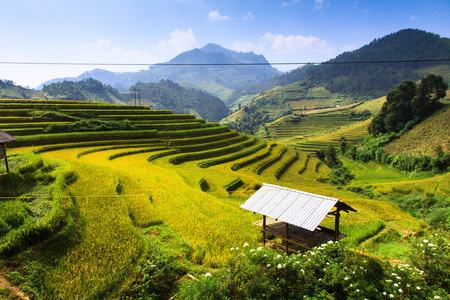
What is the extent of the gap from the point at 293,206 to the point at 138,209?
20.9 ft

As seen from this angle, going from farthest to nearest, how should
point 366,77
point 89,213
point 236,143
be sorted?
1. point 366,77
2. point 236,143
3. point 89,213

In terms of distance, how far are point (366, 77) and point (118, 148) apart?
18135 cm

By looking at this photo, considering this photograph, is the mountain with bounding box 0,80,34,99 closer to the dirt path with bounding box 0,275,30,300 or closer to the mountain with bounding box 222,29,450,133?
the mountain with bounding box 222,29,450,133

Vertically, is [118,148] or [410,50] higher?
[410,50]

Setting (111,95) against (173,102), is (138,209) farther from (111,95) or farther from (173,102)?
(173,102)

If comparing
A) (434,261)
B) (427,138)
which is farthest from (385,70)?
(434,261)

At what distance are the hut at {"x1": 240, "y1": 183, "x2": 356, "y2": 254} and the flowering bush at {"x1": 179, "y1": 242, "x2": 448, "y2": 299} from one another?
1.79 metres

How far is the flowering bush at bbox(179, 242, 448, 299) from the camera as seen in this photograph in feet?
17.2

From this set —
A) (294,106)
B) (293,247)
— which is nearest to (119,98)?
(294,106)

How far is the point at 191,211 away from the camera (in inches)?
438

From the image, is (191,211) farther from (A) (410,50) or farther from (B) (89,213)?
(A) (410,50)

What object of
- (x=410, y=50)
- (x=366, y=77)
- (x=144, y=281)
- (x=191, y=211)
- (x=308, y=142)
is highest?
(x=410, y=50)

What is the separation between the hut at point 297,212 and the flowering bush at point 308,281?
1791 mm

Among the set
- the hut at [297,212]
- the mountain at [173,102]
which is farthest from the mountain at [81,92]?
the hut at [297,212]
